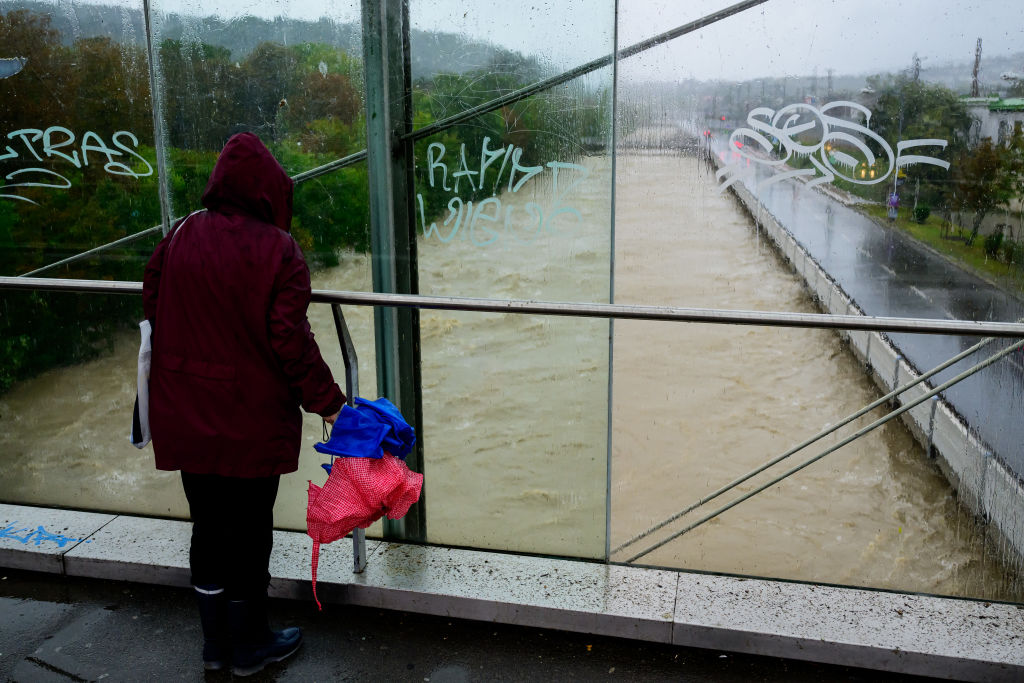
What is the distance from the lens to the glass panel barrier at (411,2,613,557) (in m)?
3.12

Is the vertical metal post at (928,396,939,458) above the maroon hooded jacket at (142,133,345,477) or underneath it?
underneath

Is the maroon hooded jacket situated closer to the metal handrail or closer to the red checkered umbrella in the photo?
the red checkered umbrella

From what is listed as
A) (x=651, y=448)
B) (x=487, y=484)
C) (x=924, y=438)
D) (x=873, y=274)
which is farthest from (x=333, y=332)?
(x=651, y=448)

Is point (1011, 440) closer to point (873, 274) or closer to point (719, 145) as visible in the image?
point (873, 274)

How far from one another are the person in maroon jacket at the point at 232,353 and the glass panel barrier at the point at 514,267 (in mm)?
780

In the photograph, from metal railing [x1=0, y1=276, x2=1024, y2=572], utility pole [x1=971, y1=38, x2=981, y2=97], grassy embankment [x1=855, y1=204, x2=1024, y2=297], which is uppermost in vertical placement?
utility pole [x1=971, y1=38, x2=981, y2=97]

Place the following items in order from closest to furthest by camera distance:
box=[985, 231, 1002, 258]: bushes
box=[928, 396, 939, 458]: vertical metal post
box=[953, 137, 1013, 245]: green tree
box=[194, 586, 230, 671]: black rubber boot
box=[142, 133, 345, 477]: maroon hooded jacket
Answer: box=[142, 133, 345, 477]: maroon hooded jacket
box=[194, 586, 230, 671]: black rubber boot
box=[985, 231, 1002, 258]: bushes
box=[953, 137, 1013, 245]: green tree
box=[928, 396, 939, 458]: vertical metal post

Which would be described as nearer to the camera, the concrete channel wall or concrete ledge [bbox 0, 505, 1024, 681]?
concrete ledge [bbox 0, 505, 1024, 681]

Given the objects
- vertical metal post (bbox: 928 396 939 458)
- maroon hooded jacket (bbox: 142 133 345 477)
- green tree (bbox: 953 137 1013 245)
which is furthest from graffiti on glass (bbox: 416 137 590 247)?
vertical metal post (bbox: 928 396 939 458)

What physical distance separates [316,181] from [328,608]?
1505 mm

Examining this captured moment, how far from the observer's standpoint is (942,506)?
455cm

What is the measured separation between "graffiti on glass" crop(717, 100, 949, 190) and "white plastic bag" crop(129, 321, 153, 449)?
2233 mm

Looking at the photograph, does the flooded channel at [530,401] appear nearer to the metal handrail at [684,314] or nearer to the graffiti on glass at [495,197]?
the graffiti on glass at [495,197]

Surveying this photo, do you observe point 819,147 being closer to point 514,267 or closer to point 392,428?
point 514,267
